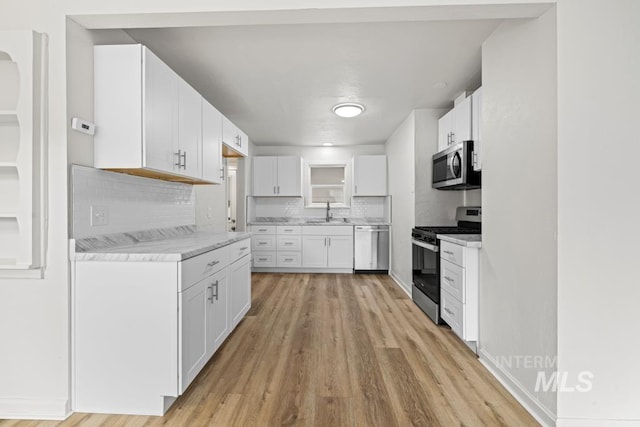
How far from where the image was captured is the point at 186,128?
7.95ft

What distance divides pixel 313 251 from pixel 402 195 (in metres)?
1.88

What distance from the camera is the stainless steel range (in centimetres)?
296

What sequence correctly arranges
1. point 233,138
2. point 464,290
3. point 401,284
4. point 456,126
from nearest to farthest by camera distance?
point 464,290 < point 456,126 < point 233,138 < point 401,284

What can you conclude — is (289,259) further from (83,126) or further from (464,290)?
(83,126)

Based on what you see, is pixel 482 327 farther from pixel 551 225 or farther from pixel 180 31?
pixel 180 31

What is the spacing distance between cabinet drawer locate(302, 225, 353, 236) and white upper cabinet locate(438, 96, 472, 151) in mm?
2270

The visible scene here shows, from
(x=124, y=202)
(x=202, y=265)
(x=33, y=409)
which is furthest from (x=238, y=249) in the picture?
(x=33, y=409)

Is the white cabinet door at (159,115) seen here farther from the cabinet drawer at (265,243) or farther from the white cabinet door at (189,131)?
the cabinet drawer at (265,243)

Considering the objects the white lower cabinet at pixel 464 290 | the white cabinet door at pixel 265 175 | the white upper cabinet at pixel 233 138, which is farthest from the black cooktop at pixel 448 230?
the white cabinet door at pixel 265 175

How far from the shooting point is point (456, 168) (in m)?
3.09

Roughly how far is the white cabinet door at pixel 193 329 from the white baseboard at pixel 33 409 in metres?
0.63

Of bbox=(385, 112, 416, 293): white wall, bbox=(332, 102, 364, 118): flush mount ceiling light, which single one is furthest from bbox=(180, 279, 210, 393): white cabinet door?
bbox=(385, 112, 416, 293): white wall

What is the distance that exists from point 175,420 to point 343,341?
4.46 feet

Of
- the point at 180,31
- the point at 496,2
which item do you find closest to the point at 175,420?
the point at 180,31
